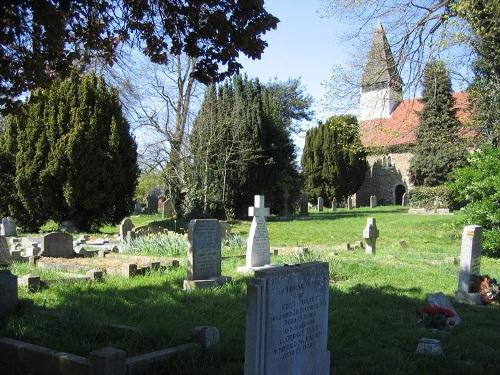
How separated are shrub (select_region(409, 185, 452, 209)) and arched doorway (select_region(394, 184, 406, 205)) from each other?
1545cm

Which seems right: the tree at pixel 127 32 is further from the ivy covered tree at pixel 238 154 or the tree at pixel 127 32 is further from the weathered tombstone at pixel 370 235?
the ivy covered tree at pixel 238 154

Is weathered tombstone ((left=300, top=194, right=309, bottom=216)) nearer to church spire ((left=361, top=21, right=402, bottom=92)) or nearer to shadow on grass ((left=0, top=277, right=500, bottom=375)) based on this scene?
church spire ((left=361, top=21, right=402, bottom=92))

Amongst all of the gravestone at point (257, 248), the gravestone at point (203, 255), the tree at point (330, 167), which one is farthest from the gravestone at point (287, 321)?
the tree at point (330, 167)

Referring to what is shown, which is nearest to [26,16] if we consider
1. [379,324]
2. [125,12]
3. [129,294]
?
[125,12]

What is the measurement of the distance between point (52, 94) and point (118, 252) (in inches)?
400

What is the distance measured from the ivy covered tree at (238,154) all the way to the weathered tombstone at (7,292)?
62.7 ft

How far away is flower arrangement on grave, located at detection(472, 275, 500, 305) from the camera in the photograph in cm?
834

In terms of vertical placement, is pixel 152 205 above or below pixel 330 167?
below

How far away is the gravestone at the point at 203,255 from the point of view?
29.3ft

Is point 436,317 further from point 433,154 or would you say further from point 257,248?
point 433,154

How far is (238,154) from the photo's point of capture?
95.0 feet

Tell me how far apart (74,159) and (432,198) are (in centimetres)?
2275

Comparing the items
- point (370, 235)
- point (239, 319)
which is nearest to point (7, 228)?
point (370, 235)

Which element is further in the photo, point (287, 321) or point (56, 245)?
point (56, 245)
